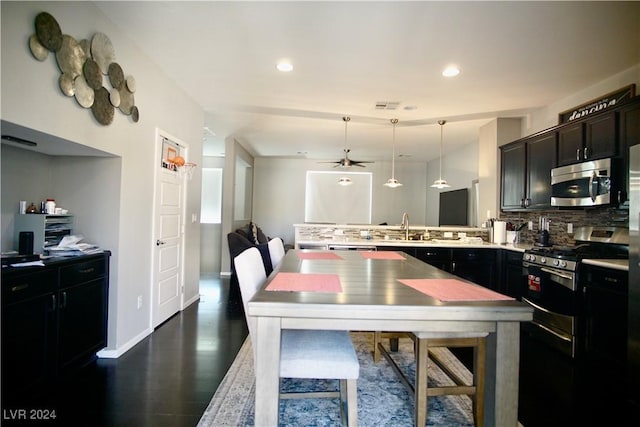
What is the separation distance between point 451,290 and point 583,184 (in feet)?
8.08

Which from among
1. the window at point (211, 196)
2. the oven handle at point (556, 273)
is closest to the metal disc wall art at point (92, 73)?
the oven handle at point (556, 273)

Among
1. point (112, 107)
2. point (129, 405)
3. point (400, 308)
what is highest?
→ point (112, 107)

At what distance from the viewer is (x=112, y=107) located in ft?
7.83

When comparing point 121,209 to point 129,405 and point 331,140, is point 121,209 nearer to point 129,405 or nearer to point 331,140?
point 129,405

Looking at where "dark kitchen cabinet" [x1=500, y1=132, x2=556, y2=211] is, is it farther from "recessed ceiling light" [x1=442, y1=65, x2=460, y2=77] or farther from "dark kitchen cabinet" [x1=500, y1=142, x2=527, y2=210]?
"recessed ceiling light" [x1=442, y1=65, x2=460, y2=77]

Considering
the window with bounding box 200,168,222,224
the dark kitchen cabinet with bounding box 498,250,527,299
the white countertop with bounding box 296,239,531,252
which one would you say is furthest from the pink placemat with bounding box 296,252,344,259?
the window with bounding box 200,168,222,224

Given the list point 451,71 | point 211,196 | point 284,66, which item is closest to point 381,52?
point 451,71

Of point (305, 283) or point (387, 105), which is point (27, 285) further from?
point (387, 105)

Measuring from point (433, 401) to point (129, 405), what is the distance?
189 cm

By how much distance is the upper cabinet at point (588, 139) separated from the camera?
2754 millimetres

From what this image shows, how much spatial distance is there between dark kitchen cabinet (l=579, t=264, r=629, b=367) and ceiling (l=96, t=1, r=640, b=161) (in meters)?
1.87

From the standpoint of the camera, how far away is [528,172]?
3762 mm

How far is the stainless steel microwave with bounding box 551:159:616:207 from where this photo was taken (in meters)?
2.73

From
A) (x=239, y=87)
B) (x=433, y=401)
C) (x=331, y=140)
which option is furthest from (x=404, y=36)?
(x=331, y=140)
